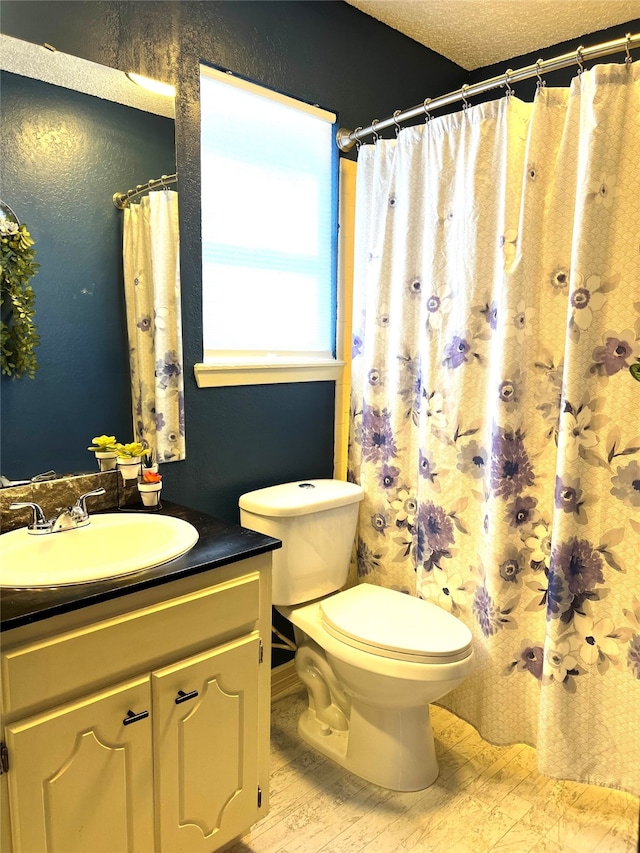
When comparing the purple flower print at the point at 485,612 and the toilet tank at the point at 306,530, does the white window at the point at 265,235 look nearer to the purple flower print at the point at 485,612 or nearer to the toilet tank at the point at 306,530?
the toilet tank at the point at 306,530

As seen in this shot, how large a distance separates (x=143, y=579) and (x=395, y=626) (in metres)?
0.85

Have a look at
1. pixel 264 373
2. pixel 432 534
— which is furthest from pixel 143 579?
pixel 432 534

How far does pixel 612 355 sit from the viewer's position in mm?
1647

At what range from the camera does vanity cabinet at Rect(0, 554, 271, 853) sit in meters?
1.14

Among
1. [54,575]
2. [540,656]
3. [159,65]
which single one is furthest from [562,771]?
[159,65]

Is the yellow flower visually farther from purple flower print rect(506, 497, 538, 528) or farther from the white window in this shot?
purple flower print rect(506, 497, 538, 528)

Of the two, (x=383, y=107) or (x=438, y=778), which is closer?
(x=438, y=778)

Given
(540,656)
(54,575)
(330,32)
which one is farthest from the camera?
(330,32)

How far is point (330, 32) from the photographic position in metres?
2.13

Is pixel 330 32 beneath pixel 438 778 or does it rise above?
above

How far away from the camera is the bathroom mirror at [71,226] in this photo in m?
1.47

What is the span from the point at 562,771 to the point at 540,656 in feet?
1.05

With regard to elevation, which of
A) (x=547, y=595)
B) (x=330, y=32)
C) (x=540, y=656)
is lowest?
(x=540, y=656)

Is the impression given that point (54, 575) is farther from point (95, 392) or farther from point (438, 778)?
point (438, 778)
